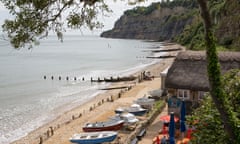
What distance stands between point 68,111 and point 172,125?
64.5 feet

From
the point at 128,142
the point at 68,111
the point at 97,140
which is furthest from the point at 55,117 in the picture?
the point at 128,142

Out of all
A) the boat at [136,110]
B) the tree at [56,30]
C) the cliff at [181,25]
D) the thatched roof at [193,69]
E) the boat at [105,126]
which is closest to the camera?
the tree at [56,30]

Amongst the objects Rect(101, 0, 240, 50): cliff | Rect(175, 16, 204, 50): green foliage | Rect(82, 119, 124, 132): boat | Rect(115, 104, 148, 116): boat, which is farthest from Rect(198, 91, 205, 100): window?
Rect(101, 0, 240, 50): cliff

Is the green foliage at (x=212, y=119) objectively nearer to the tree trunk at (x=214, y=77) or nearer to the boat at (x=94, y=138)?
the tree trunk at (x=214, y=77)

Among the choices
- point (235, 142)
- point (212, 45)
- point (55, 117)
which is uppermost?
point (212, 45)

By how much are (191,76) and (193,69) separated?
58cm

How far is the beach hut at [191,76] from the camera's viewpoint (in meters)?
19.8

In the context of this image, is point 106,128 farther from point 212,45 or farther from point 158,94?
point 212,45

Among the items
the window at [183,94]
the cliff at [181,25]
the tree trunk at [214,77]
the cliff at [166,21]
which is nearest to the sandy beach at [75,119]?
the window at [183,94]

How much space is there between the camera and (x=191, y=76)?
802 inches

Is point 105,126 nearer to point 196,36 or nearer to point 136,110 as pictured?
point 136,110

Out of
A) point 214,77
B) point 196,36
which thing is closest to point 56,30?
point 214,77

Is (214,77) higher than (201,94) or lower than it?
higher

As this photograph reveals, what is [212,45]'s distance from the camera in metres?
7.45
